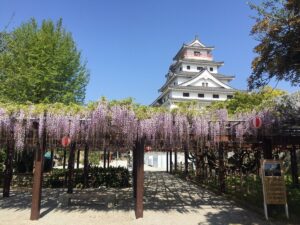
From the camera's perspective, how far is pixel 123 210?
7879mm

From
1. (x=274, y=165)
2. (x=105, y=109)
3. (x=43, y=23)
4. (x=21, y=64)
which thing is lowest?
(x=274, y=165)

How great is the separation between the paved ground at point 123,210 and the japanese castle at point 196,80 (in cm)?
2757

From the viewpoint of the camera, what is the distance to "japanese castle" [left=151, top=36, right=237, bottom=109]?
130 ft

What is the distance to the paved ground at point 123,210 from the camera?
667 cm

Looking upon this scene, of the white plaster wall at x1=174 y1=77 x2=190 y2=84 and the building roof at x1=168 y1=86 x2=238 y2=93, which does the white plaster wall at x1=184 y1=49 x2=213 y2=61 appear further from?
the building roof at x1=168 y1=86 x2=238 y2=93

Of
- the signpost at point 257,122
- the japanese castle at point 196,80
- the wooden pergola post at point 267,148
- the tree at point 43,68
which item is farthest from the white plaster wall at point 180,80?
the signpost at point 257,122

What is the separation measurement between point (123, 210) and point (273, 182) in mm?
3831

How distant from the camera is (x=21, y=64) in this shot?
46.1 feet

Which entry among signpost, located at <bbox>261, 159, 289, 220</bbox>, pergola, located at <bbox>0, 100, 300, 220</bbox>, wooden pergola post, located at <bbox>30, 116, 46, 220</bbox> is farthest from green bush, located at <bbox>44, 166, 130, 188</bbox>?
signpost, located at <bbox>261, 159, 289, 220</bbox>

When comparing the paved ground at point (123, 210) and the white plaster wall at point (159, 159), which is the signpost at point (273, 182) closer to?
the paved ground at point (123, 210)

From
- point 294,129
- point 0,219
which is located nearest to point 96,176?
point 0,219

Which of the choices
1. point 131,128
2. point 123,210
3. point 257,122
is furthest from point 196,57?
point 131,128

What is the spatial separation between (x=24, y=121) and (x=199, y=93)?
34771 millimetres

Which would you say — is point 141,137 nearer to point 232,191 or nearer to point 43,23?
point 232,191
